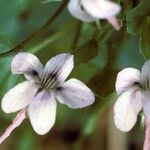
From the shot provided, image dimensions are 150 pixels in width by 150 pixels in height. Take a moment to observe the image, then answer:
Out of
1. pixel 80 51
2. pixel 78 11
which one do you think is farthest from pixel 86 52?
pixel 78 11

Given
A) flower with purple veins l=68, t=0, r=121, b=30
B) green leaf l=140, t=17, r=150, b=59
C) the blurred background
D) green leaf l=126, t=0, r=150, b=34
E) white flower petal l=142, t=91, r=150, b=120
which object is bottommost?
the blurred background

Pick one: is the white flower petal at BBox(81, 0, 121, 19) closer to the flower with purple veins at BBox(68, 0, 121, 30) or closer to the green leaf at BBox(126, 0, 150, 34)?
the flower with purple veins at BBox(68, 0, 121, 30)

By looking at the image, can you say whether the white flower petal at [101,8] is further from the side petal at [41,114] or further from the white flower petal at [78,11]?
the side petal at [41,114]

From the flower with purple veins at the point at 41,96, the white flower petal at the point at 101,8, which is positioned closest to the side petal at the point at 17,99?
the flower with purple veins at the point at 41,96

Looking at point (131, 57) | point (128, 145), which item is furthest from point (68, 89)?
point (128, 145)

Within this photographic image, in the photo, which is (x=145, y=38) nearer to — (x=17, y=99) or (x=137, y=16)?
(x=137, y=16)

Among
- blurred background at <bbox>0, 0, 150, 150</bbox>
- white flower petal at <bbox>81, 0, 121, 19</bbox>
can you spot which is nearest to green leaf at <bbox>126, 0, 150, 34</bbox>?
blurred background at <bbox>0, 0, 150, 150</bbox>
